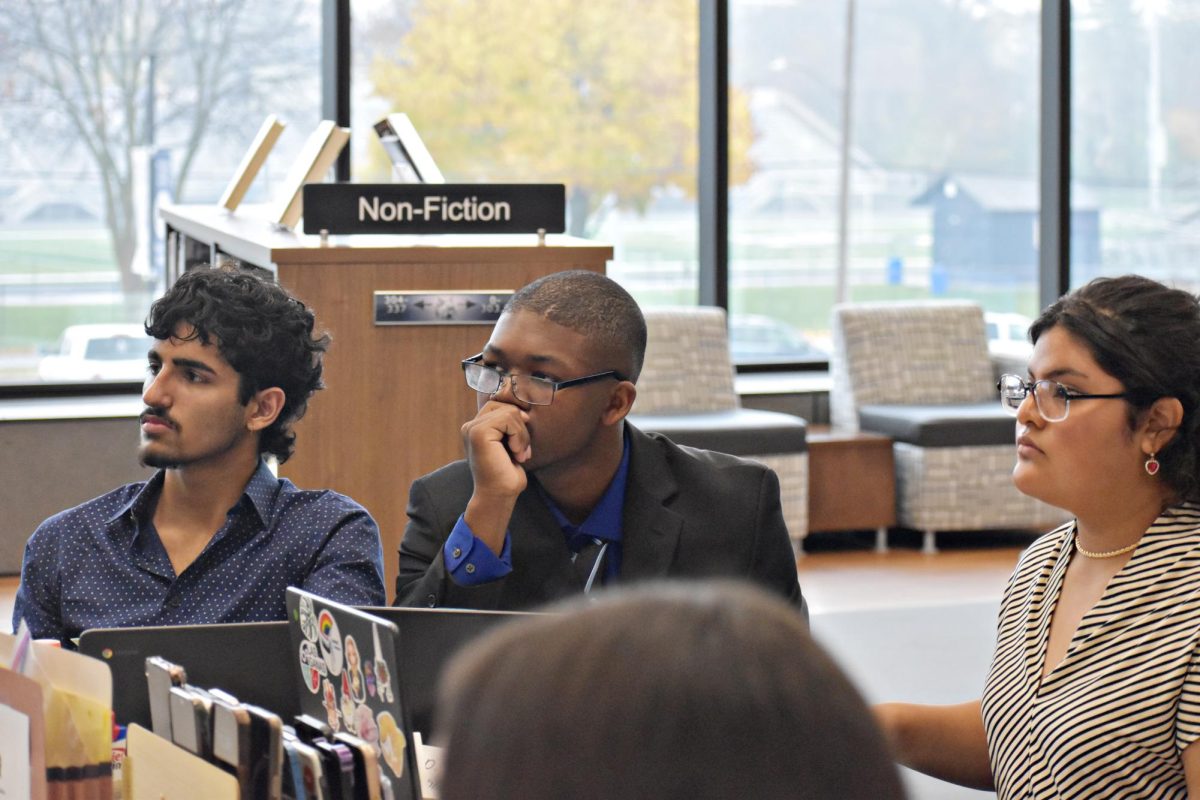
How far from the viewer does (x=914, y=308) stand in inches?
275

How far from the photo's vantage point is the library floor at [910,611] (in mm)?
3289

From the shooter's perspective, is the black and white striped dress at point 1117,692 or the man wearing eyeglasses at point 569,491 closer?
the black and white striped dress at point 1117,692

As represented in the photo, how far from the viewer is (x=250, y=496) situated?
2219 mm

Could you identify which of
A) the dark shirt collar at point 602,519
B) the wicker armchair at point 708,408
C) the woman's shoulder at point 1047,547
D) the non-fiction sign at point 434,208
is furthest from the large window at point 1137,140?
the dark shirt collar at point 602,519

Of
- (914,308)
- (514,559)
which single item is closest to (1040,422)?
(514,559)

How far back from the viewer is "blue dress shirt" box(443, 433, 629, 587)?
204cm

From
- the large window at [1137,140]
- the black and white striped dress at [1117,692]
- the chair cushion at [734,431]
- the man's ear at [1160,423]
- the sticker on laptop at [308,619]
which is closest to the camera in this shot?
the sticker on laptop at [308,619]

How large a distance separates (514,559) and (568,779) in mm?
1494

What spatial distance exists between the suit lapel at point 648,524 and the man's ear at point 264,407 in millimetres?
527

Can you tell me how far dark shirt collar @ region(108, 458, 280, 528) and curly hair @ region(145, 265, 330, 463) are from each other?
2.9 inches

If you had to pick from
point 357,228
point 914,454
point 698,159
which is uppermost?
point 698,159

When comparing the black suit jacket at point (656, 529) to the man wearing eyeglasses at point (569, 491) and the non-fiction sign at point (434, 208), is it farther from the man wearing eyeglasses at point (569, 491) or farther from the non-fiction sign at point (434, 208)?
the non-fiction sign at point (434, 208)

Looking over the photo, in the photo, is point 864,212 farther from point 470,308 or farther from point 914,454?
point 470,308

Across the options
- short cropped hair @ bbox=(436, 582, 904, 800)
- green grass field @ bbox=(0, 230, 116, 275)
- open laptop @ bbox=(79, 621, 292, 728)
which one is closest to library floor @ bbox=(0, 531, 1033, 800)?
short cropped hair @ bbox=(436, 582, 904, 800)
